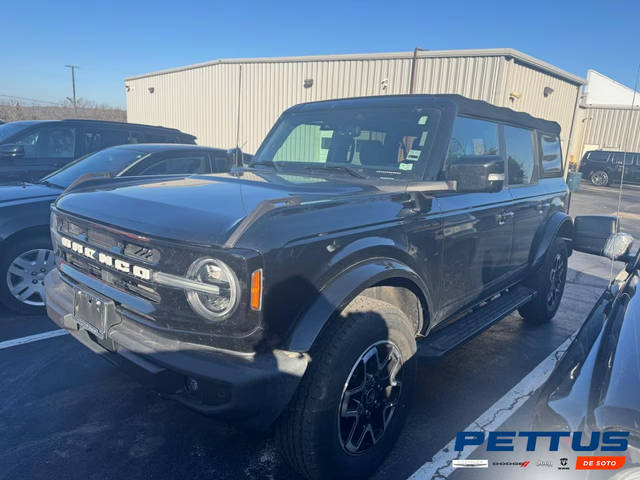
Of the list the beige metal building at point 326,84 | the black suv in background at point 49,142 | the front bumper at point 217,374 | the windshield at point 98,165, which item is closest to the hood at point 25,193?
the windshield at point 98,165

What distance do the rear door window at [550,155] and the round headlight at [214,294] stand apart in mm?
3889

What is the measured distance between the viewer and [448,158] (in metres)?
3.20

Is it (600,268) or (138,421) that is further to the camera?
(600,268)

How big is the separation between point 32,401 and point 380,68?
47.5 ft

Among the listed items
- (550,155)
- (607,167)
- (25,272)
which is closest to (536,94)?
(607,167)

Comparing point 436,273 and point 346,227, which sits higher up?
point 346,227

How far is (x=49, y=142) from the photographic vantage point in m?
6.65

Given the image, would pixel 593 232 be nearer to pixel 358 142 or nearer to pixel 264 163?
pixel 358 142

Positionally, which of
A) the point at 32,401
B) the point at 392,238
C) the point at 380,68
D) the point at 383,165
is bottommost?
the point at 32,401

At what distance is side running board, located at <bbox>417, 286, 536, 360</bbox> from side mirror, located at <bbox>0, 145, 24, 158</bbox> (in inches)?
231

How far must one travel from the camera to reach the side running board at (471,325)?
2904mm

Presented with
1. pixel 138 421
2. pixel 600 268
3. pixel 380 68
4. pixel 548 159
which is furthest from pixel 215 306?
pixel 380 68

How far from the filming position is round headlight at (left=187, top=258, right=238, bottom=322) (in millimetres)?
1896

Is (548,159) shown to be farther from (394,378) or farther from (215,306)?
(215,306)
